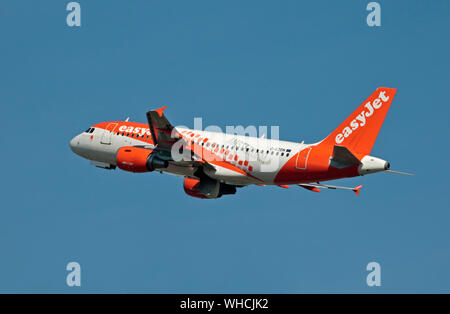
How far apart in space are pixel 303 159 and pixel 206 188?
8.03m

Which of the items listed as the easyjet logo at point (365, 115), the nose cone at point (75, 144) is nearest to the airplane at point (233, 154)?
the easyjet logo at point (365, 115)

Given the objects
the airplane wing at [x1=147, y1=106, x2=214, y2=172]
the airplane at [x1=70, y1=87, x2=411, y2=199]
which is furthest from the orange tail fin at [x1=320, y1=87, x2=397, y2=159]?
the airplane wing at [x1=147, y1=106, x2=214, y2=172]

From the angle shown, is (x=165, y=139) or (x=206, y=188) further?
(x=206, y=188)

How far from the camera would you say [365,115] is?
53.3 metres

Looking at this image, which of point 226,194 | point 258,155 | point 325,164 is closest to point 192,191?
point 226,194

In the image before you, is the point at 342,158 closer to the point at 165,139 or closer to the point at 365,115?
the point at 365,115

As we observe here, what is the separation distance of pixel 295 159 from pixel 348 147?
3581 millimetres

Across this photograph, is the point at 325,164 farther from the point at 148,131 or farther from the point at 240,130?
the point at 148,131

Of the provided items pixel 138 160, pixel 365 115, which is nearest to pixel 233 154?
pixel 138 160

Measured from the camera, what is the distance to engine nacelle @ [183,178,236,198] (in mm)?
59500

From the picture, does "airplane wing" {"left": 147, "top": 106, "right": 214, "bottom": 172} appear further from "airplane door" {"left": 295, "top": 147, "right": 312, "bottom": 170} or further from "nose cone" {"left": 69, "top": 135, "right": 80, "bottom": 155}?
"nose cone" {"left": 69, "top": 135, "right": 80, "bottom": 155}

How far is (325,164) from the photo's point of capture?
53.7 meters

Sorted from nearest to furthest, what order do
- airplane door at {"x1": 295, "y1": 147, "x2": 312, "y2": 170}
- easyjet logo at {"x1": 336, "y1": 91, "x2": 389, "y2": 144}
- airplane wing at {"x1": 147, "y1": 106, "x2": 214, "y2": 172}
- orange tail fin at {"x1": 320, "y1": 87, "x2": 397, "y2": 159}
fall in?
orange tail fin at {"x1": 320, "y1": 87, "x2": 397, "y2": 159}
easyjet logo at {"x1": 336, "y1": 91, "x2": 389, "y2": 144}
airplane door at {"x1": 295, "y1": 147, "x2": 312, "y2": 170}
airplane wing at {"x1": 147, "y1": 106, "x2": 214, "y2": 172}

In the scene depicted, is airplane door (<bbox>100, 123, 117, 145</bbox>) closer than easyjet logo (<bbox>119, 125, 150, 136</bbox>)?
No
